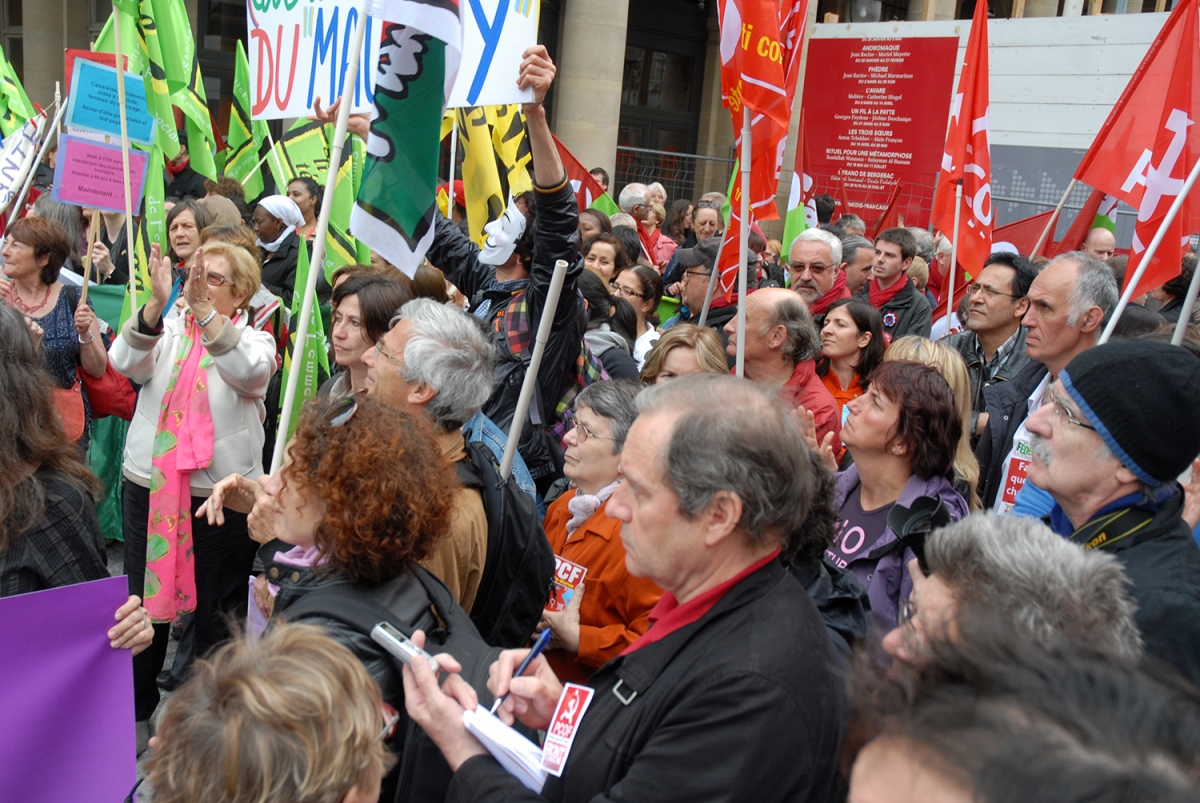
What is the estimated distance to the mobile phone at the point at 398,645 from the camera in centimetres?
161

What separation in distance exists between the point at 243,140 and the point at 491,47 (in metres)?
5.71

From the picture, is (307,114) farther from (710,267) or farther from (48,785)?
(48,785)

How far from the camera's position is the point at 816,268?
5.93 m

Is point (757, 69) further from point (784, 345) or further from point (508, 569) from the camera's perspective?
point (508, 569)

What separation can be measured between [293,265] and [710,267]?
9.19ft

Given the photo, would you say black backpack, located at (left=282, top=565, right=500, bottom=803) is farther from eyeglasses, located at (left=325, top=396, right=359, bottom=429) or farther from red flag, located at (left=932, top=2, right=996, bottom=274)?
red flag, located at (left=932, top=2, right=996, bottom=274)

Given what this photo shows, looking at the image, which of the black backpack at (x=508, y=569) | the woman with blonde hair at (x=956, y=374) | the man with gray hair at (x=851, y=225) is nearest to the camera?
the black backpack at (x=508, y=569)

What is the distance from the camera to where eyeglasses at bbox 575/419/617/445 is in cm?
290

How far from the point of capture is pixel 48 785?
6.49 feet

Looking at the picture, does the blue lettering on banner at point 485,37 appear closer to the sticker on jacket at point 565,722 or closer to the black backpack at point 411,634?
the black backpack at point 411,634

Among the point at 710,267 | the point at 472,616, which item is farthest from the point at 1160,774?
the point at 710,267

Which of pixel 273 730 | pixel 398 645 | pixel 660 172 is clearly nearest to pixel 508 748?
pixel 398 645

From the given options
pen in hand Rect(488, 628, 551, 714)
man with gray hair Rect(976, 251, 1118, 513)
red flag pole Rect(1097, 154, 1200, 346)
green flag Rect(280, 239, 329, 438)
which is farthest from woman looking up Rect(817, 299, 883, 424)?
pen in hand Rect(488, 628, 551, 714)


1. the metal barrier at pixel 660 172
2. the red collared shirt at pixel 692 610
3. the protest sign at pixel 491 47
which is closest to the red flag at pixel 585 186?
the protest sign at pixel 491 47
